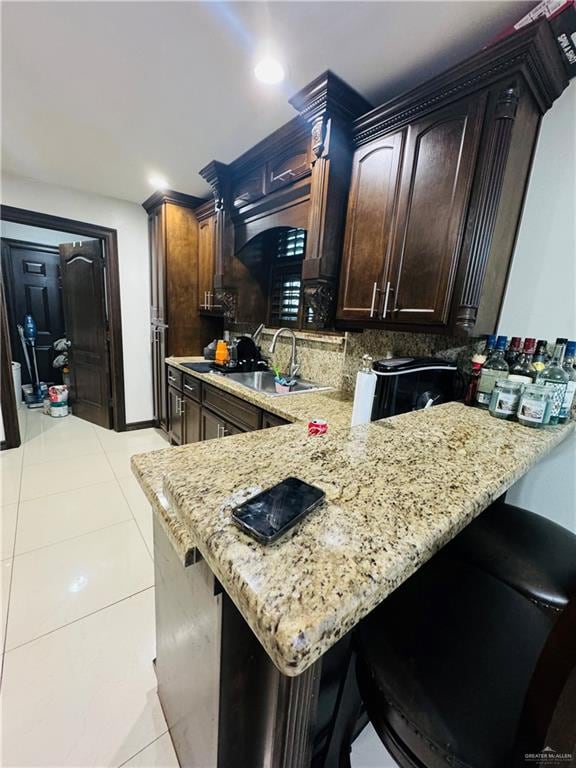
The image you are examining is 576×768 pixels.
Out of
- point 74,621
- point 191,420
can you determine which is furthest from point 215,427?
point 74,621

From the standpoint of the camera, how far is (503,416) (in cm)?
115

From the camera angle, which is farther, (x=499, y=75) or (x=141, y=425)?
(x=141, y=425)

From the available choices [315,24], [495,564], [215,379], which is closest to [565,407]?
[495,564]

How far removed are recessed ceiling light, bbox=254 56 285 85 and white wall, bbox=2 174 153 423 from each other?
92.6 inches

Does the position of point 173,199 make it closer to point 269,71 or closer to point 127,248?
point 127,248

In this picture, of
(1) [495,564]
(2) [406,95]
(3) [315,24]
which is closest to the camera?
(1) [495,564]

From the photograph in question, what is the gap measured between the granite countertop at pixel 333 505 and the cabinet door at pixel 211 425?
120 cm

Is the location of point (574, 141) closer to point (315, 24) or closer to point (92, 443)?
point (315, 24)

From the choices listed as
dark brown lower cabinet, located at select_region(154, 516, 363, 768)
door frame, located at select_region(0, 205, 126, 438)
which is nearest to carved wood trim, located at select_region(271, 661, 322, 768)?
dark brown lower cabinet, located at select_region(154, 516, 363, 768)

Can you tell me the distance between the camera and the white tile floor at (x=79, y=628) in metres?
0.99

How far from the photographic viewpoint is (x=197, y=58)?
128cm

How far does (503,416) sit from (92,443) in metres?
3.56

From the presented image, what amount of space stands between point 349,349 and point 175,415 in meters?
1.91

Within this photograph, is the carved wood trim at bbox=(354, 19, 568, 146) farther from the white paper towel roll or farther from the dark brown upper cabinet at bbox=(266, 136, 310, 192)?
the white paper towel roll
